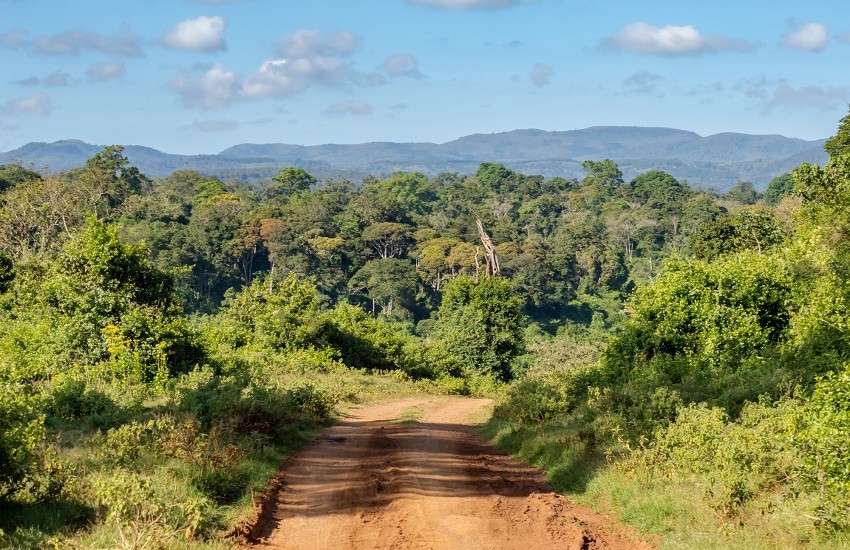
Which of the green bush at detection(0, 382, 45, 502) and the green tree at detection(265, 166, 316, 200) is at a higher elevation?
the green tree at detection(265, 166, 316, 200)

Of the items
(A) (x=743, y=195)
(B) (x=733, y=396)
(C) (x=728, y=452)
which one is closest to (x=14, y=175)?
(B) (x=733, y=396)

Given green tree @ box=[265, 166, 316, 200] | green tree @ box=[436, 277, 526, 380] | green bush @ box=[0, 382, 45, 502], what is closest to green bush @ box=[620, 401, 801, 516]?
green bush @ box=[0, 382, 45, 502]

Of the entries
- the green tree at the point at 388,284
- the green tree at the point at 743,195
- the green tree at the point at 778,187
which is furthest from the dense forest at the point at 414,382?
the green tree at the point at 778,187

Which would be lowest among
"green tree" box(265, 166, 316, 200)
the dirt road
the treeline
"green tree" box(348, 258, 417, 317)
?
"green tree" box(348, 258, 417, 317)

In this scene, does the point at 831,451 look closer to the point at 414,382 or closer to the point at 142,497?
the point at 142,497

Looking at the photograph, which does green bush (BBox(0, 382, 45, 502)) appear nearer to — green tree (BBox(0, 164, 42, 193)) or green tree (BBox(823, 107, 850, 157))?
green tree (BBox(823, 107, 850, 157))

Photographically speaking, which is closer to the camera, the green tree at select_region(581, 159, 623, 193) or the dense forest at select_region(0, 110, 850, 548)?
the dense forest at select_region(0, 110, 850, 548)

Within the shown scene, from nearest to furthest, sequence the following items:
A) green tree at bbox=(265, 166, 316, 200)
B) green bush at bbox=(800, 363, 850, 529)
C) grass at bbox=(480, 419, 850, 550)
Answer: green bush at bbox=(800, 363, 850, 529) → grass at bbox=(480, 419, 850, 550) → green tree at bbox=(265, 166, 316, 200)

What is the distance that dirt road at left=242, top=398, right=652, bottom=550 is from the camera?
392 inches

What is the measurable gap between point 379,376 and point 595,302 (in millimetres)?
52297

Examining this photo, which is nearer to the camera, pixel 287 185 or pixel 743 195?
pixel 743 195

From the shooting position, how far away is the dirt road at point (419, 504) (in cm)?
995

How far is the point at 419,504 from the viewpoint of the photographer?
11.5 metres

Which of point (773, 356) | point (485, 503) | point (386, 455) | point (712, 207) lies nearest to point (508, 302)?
point (773, 356)
